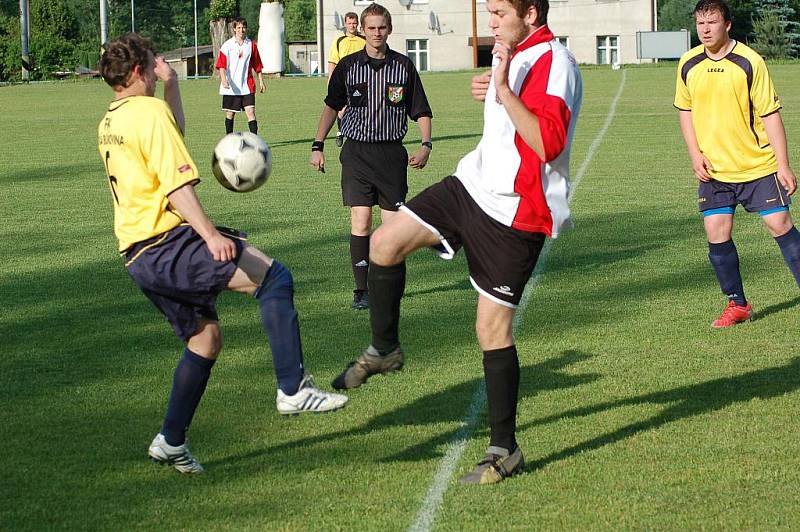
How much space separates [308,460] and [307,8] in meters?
117

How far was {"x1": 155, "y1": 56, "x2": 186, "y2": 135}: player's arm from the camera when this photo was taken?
5449mm

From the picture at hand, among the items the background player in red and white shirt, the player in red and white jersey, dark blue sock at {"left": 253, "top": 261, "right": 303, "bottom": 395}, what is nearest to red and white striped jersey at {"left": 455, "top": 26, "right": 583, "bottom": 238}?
the player in red and white jersey

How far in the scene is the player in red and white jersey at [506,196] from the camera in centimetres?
489

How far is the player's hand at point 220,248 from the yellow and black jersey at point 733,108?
4.24 m

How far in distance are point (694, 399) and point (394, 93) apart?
136 inches

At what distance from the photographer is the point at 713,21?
7.71m

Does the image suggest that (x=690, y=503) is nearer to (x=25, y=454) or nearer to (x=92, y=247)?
(x=25, y=454)

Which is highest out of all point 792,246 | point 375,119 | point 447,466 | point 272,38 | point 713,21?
point 272,38

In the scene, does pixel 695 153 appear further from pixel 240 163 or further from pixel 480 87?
pixel 240 163

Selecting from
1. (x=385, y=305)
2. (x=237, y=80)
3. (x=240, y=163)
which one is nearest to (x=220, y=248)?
(x=240, y=163)

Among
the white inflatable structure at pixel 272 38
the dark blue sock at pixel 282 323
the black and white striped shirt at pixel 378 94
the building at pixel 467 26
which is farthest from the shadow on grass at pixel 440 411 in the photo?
the building at pixel 467 26

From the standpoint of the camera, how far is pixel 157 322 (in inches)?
328

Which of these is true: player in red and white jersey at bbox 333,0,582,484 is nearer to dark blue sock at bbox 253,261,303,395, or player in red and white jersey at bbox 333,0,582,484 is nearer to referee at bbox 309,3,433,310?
dark blue sock at bbox 253,261,303,395

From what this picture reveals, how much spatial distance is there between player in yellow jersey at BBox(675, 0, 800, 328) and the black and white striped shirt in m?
1.91
